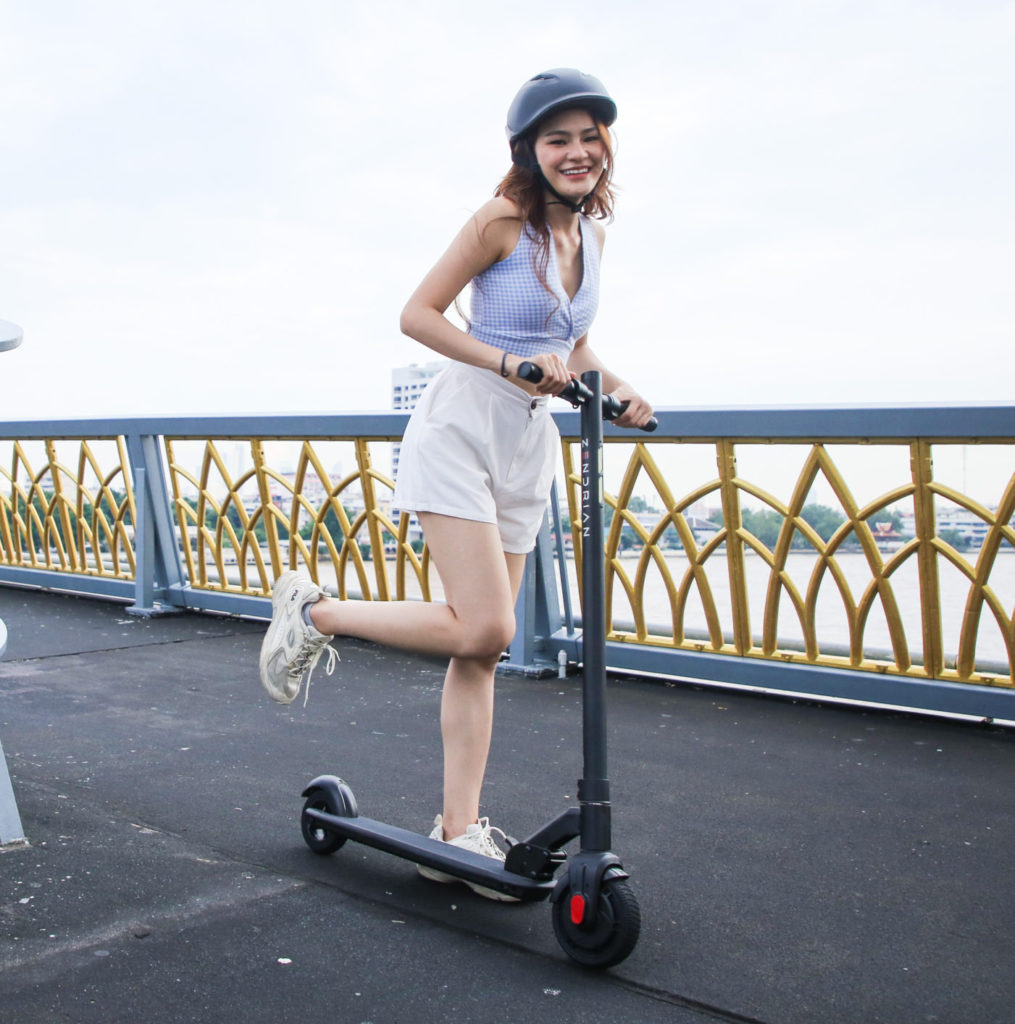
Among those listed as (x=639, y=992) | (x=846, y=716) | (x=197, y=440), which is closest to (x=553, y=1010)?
(x=639, y=992)

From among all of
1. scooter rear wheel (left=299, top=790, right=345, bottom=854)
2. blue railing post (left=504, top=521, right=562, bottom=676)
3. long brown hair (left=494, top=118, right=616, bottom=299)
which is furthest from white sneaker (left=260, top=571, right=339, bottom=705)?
blue railing post (left=504, top=521, right=562, bottom=676)

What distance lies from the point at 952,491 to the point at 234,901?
107 inches

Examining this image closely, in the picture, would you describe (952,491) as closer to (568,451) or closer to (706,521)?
(706,521)

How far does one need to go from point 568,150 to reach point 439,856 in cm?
143

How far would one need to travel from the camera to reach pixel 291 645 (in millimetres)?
2479

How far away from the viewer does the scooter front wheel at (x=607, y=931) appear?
1.99 m

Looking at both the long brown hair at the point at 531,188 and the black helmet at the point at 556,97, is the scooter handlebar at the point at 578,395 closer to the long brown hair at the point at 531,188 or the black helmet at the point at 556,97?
the long brown hair at the point at 531,188

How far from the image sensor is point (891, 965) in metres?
2.08

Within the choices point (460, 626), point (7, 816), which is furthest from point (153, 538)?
point (460, 626)

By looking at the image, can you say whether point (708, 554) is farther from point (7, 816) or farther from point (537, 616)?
point (7, 816)

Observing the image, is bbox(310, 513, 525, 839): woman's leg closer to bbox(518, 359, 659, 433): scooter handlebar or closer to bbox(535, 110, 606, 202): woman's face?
bbox(518, 359, 659, 433): scooter handlebar

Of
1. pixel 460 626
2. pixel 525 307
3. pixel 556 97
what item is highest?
pixel 556 97

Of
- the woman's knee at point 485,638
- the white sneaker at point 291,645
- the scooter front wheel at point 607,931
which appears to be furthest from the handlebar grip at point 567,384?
the scooter front wheel at point 607,931

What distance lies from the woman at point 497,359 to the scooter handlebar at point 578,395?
37mm
